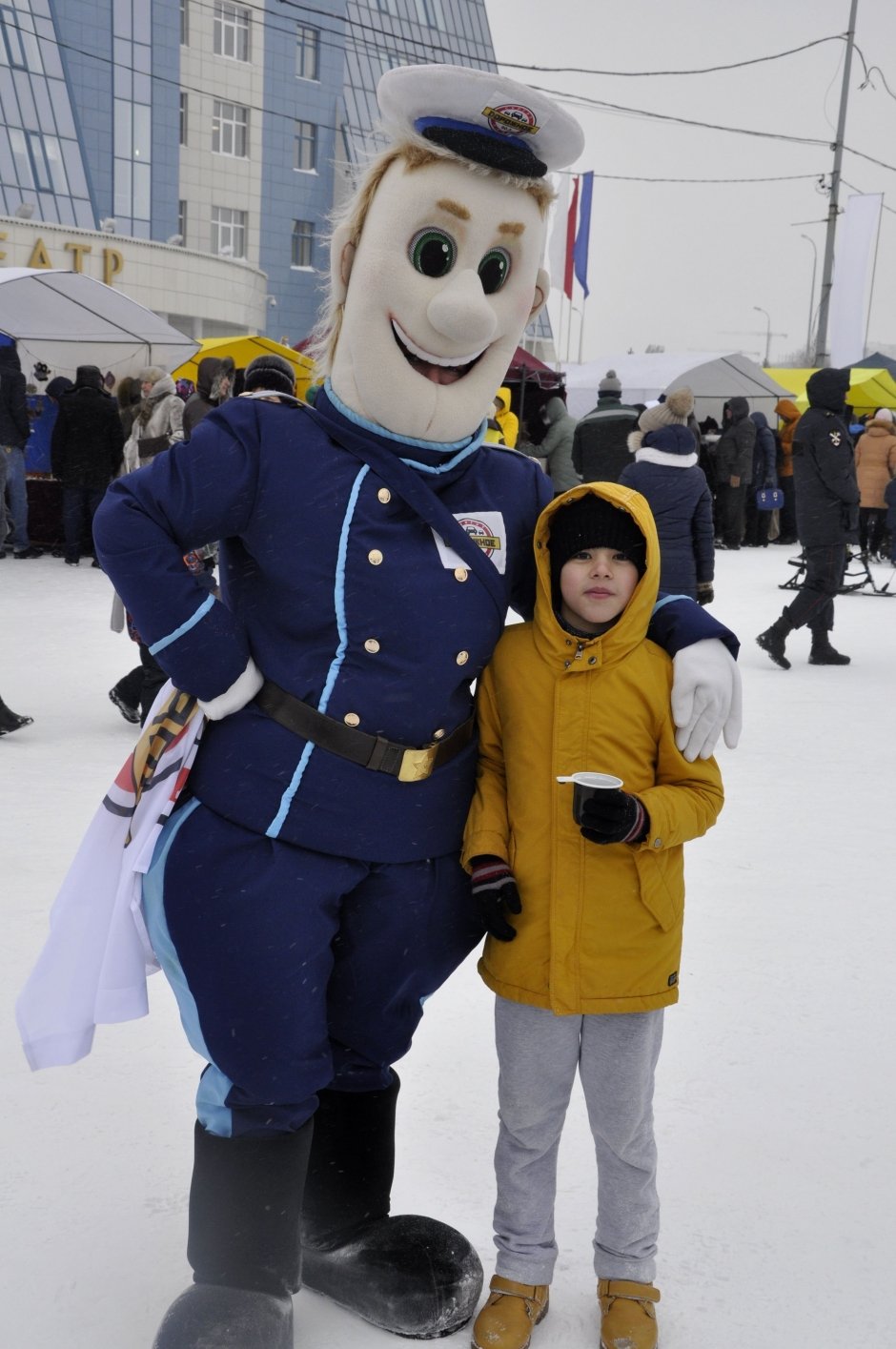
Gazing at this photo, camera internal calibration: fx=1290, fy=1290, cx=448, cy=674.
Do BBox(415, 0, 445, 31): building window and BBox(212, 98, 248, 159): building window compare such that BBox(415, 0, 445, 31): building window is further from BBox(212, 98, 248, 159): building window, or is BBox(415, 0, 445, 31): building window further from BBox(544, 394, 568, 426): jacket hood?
BBox(544, 394, 568, 426): jacket hood

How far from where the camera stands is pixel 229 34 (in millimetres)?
33875

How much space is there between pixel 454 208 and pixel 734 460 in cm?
1176

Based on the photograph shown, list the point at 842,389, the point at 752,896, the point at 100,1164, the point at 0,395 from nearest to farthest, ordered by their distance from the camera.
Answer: the point at 100,1164 < the point at 752,896 < the point at 842,389 < the point at 0,395

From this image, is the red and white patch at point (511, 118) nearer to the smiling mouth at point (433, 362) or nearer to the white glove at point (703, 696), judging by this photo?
the smiling mouth at point (433, 362)

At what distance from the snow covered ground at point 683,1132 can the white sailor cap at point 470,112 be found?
173cm

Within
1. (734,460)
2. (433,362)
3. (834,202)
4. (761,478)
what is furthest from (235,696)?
(834,202)

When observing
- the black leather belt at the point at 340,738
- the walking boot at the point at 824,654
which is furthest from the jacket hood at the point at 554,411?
the black leather belt at the point at 340,738

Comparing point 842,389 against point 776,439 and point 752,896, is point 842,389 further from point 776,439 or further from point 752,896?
point 776,439

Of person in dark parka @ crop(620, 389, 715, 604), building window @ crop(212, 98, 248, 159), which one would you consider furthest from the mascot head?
building window @ crop(212, 98, 248, 159)

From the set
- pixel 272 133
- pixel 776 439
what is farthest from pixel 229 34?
pixel 776 439

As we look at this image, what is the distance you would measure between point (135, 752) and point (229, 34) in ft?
120

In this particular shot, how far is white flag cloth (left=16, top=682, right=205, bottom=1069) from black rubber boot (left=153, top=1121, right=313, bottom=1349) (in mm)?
236

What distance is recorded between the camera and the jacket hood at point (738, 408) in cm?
1276

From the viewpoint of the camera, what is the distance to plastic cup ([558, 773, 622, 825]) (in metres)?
1.64
